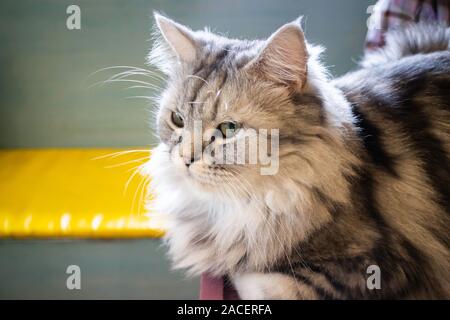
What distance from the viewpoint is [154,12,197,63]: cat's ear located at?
0.90m

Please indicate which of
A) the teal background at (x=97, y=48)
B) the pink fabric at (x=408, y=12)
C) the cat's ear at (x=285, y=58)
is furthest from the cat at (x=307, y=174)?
the teal background at (x=97, y=48)

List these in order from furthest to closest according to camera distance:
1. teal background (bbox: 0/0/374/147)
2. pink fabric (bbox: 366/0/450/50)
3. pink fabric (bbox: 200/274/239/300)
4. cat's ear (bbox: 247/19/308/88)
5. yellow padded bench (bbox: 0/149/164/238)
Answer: teal background (bbox: 0/0/374/147) < yellow padded bench (bbox: 0/149/164/238) < pink fabric (bbox: 366/0/450/50) < pink fabric (bbox: 200/274/239/300) < cat's ear (bbox: 247/19/308/88)

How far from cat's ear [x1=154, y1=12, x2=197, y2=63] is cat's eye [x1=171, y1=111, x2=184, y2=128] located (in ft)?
0.38

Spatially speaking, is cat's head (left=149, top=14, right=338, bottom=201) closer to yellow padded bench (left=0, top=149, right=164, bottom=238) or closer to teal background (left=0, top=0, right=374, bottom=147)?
yellow padded bench (left=0, top=149, right=164, bottom=238)

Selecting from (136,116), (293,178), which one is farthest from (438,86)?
(136,116)

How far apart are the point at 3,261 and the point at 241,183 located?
1.36 meters

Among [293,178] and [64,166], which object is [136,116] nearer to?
[64,166]

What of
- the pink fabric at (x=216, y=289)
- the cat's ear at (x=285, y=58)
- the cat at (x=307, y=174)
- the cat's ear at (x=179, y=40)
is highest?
the cat's ear at (x=179, y=40)

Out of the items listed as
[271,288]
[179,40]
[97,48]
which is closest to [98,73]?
[97,48]

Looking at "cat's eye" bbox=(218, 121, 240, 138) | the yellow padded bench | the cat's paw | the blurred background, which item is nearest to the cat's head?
"cat's eye" bbox=(218, 121, 240, 138)

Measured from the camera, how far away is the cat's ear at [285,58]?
743 millimetres

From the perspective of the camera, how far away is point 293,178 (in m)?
0.82

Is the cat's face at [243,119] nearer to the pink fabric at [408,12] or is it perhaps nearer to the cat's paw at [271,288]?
the cat's paw at [271,288]

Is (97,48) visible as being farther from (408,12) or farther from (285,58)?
(285,58)
